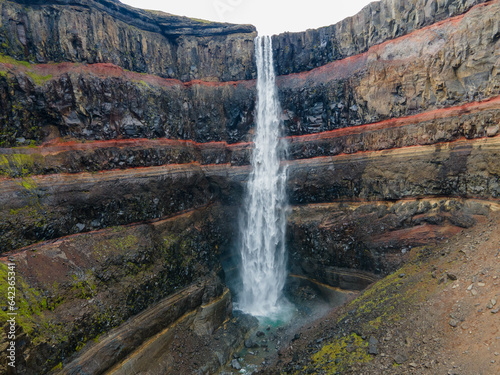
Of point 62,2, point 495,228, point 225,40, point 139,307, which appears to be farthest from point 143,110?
point 495,228

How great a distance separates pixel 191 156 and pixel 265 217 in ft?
27.2

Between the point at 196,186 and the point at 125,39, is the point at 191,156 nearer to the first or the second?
the point at 196,186

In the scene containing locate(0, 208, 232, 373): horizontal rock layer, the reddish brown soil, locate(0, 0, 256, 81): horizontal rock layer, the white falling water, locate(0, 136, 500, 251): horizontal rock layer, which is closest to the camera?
the reddish brown soil

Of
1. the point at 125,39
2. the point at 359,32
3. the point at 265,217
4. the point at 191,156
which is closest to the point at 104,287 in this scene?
the point at 191,156

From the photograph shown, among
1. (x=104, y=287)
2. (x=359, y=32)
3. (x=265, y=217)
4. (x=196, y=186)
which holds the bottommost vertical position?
(x=104, y=287)

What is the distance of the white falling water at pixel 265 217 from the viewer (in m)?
23.0

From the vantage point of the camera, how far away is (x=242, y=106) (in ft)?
84.5

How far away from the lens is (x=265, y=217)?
2377 cm

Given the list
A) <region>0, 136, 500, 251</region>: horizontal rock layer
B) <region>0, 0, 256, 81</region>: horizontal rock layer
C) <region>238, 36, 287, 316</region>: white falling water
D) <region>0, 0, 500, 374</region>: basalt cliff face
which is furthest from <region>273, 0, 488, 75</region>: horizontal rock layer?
<region>0, 136, 500, 251</region>: horizontal rock layer

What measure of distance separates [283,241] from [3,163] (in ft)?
62.2

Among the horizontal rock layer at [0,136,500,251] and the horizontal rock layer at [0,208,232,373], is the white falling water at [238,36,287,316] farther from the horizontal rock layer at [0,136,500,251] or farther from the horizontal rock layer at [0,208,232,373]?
the horizontal rock layer at [0,208,232,373]

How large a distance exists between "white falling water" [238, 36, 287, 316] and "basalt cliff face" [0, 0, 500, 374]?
1156 mm

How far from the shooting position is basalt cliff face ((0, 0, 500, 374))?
13.6 m

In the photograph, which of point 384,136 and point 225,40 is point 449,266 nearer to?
point 384,136
